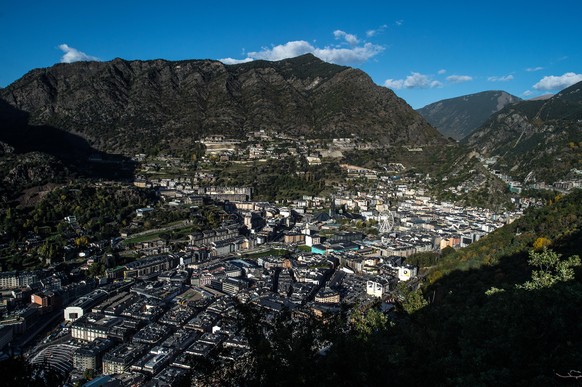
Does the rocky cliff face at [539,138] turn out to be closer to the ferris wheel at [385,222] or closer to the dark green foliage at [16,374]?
the ferris wheel at [385,222]

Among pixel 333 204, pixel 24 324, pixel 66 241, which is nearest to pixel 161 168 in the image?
pixel 333 204

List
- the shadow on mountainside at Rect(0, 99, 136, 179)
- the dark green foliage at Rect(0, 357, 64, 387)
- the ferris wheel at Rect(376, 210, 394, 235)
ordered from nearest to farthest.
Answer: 1. the dark green foliage at Rect(0, 357, 64, 387)
2. the ferris wheel at Rect(376, 210, 394, 235)
3. the shadow on mountainside at Rect(0, 99, 136, 179)

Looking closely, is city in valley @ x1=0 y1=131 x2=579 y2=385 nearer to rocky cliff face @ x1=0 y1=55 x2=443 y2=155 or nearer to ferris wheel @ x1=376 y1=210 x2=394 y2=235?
ferris wheel @ x1=376 y1=210 x2=394 y2=235

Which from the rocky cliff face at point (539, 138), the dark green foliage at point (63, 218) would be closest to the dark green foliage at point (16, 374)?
the dark green foliage at point (63, 218)

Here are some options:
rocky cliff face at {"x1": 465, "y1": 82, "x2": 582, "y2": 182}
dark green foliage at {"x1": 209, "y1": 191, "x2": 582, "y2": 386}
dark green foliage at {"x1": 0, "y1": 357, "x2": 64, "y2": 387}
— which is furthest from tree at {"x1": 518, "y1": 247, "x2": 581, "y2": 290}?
rocky cliff face at {"x1": 465, "y1": 82, "x2": 582, "y2": 182}

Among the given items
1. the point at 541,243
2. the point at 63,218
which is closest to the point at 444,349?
the point at 541,243
